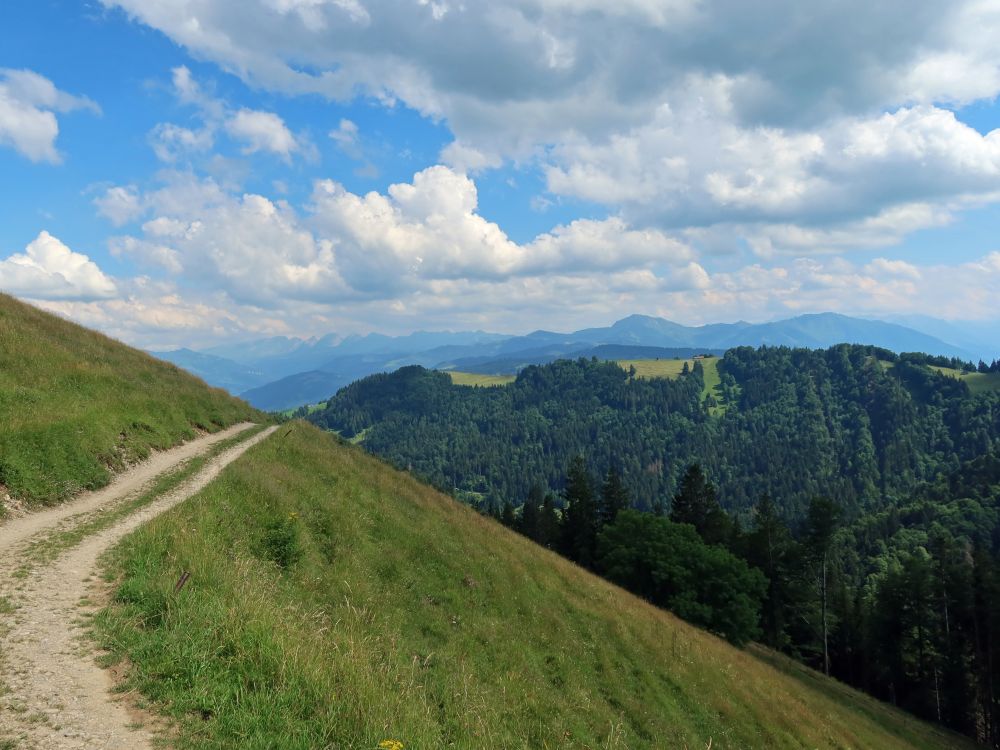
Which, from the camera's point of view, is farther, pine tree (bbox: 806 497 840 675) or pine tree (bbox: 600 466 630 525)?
pine tree (bbox: 600 466 630 525)

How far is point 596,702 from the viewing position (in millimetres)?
16984

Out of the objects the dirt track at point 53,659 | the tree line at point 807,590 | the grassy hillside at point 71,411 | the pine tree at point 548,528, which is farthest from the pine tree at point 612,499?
the dirt track at point 53,659

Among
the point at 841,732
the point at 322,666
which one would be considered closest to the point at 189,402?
the point at 322,666

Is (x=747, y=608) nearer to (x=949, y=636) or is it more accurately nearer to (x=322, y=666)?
(x=949, y=636)

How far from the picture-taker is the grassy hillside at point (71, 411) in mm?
14727

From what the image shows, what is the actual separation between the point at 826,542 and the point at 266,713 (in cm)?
6446

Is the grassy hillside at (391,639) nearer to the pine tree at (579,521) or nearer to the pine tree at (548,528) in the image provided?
the pine tree at (579,521)

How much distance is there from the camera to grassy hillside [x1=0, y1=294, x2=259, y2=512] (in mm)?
14727

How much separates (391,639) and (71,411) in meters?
14.8

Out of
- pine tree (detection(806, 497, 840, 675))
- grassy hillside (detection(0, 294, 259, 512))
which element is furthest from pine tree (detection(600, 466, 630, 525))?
grassy hillside (detection(0, 294, 259, 512))

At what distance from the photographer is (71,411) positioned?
18516mm

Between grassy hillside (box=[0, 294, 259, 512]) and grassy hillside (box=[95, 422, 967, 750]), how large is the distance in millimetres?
3880

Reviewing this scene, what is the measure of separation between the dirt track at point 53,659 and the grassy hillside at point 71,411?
2677 millimetres

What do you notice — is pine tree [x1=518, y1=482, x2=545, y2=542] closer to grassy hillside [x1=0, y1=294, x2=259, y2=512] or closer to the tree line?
the tree line
